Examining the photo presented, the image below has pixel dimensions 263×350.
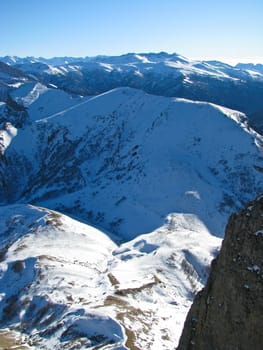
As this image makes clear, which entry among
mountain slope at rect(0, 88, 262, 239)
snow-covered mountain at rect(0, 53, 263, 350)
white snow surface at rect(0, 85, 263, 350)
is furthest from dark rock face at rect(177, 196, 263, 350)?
mountain slope at rect(0, 88, 262, 239)

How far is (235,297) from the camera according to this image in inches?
881

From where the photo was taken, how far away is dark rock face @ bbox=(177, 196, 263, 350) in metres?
21.2

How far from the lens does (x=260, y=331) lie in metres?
20.8

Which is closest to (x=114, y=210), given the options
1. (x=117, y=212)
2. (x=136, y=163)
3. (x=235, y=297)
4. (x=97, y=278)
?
(x=117, y=212)

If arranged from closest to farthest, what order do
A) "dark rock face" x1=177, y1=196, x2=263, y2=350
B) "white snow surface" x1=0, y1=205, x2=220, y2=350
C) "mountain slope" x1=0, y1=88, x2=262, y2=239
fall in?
1. "dark rock face" x1=177, y1=196, x2=263, y2=350
2. "white snow surface" x1=0, y1=205, x2=220, y2=350
3. "mountain slope" x1=0, y1=88, x2=262, y2=239

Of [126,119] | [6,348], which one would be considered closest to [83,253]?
[6,348]

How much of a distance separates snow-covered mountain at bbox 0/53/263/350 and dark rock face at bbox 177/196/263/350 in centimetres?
2184

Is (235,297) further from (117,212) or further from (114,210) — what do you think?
(114,210)

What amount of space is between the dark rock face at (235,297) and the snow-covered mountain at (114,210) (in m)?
21.8

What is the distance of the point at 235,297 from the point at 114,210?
300 feet

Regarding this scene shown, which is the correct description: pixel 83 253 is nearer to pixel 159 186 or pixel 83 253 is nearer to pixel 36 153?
pixel 159 186

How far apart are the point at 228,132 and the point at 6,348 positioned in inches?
3917

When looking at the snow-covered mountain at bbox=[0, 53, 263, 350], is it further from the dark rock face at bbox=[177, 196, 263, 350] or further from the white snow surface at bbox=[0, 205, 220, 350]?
the dark rock face at bbox=[177, 196, 263, 350]

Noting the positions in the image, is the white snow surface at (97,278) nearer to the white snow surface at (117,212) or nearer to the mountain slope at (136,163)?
the white snow surface at (117,212)
